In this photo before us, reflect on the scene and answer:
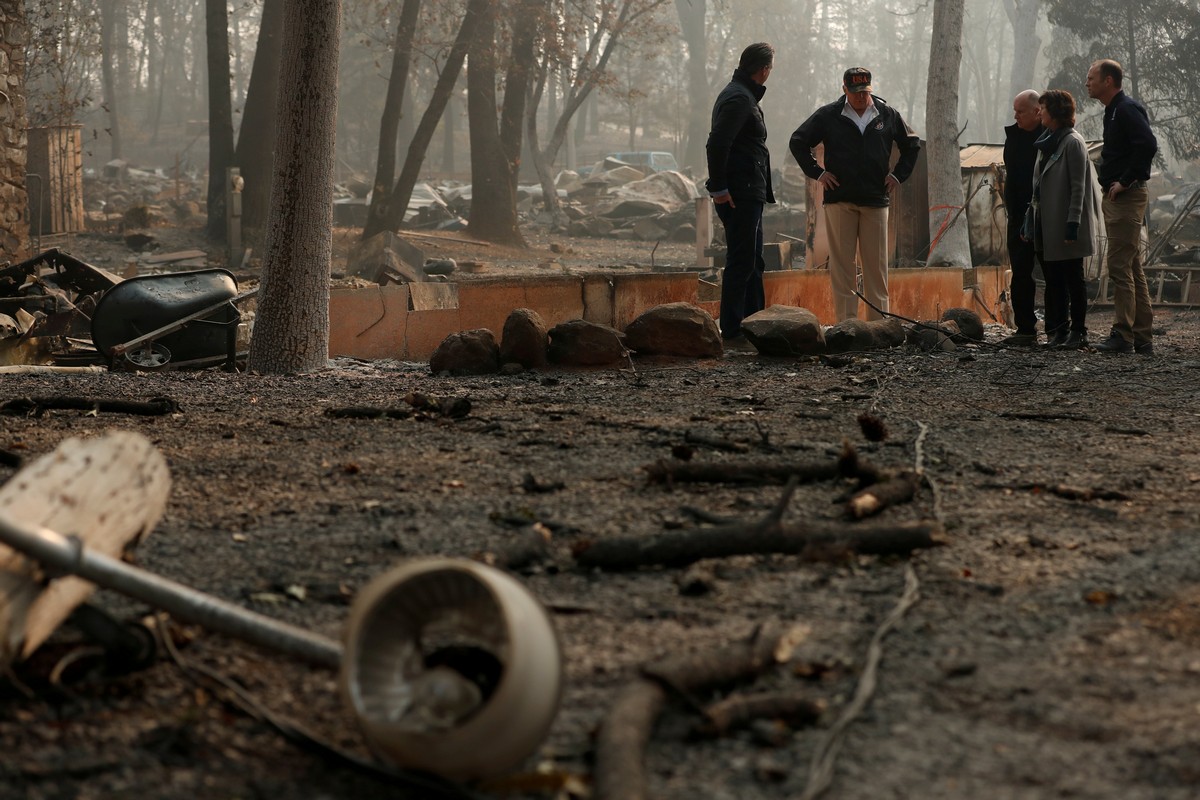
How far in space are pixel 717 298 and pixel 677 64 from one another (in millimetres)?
60237

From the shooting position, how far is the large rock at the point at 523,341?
8703mm

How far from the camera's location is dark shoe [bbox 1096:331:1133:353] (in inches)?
374

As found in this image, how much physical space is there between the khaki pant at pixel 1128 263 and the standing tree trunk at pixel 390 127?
13.3 meters

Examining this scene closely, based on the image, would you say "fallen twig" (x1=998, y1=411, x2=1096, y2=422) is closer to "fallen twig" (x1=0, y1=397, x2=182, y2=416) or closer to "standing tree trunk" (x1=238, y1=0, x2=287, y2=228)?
"fallen twig" (x1=0, y1=397, x2=182, y2=416)

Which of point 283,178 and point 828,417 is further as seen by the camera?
point 283,178

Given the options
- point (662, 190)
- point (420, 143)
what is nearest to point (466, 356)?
point (420, 143)

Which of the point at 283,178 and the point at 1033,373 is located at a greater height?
the point at 283,178

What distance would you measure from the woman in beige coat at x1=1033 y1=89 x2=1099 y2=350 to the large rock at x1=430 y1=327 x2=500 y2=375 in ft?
14.6

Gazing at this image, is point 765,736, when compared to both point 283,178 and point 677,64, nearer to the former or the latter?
point 283,178

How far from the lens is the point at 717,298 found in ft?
37.7

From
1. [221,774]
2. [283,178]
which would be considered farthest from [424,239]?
[221,774]

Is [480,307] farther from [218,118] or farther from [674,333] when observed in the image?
[218,118]

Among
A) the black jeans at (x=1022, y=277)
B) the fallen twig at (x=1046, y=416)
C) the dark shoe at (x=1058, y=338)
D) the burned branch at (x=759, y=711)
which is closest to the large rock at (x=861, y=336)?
the black jeans at (x=1022, y=277)

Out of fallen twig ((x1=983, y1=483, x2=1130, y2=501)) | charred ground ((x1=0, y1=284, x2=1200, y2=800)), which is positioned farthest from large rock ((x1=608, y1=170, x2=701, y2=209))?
fallen twig ((x1=983, y1=483, x2=1130, y2=501))
